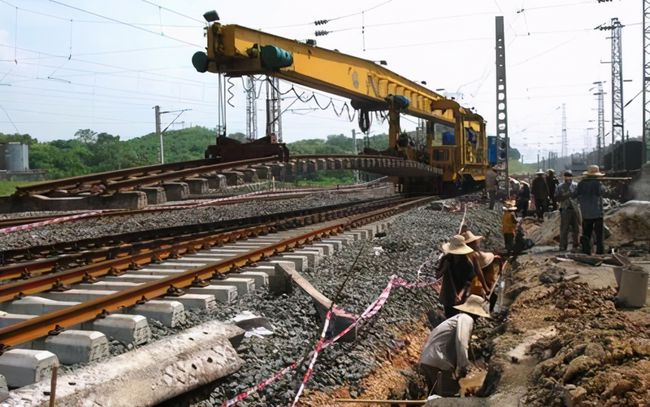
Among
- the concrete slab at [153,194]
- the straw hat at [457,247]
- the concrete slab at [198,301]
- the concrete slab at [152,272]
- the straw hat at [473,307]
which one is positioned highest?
the concrete slab at [153,194]

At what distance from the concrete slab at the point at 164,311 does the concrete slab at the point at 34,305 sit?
2.20 ft

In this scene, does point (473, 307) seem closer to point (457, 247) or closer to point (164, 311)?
point (457, 247)

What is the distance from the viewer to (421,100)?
25.7m

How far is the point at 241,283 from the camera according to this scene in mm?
6871

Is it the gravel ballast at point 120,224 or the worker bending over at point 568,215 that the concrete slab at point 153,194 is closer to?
the gravel ballast at point 120,224

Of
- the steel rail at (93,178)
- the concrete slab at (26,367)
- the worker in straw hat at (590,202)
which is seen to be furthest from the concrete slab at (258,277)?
the worker in straw hat at (590,202)

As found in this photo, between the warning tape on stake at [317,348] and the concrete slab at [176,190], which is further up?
the concrete slab at [176,190]

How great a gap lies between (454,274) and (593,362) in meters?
2.58

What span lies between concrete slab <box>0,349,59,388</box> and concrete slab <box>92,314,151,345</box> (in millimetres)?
856

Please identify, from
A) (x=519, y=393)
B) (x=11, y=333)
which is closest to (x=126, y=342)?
(x=11, y=333)

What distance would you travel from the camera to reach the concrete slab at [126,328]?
4.93m

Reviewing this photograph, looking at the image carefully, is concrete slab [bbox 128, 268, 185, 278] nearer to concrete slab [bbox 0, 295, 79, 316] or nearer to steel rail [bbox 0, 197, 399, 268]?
steel rail [bbox 0, 197, 399, 268]

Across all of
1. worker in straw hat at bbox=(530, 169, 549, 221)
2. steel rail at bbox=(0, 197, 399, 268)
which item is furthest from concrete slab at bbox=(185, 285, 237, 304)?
worker in straw hat at bbox=(530, 169, 549, 221)

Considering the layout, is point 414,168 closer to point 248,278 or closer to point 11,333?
point 248,278
